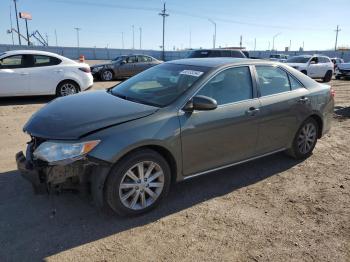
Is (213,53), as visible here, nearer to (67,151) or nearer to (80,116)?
(80,116)

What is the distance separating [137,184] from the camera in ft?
12.2

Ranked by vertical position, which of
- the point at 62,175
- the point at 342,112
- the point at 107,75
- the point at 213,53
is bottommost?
the point at 342,112

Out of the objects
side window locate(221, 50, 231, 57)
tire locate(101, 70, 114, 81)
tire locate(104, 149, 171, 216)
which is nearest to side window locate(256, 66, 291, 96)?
tire locate(104, 149, 171, 216)

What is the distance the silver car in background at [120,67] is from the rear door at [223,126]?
13.9 metres

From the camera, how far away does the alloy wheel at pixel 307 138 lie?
5.52m

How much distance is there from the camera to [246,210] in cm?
405

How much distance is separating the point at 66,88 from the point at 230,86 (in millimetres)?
7457

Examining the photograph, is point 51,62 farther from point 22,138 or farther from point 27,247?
point 27,247

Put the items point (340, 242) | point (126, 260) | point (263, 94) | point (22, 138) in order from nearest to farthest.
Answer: point (126, 260) < point (340, 242) < point (263, 94) < point (22, 138)

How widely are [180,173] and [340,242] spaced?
1.79 m

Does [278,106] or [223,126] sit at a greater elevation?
[278,106]

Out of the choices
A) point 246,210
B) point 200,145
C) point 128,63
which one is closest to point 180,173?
point 200,145

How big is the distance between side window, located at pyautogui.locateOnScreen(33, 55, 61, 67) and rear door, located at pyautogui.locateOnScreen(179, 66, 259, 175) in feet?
24.5

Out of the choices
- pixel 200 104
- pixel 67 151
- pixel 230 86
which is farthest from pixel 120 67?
pixel 67 151
